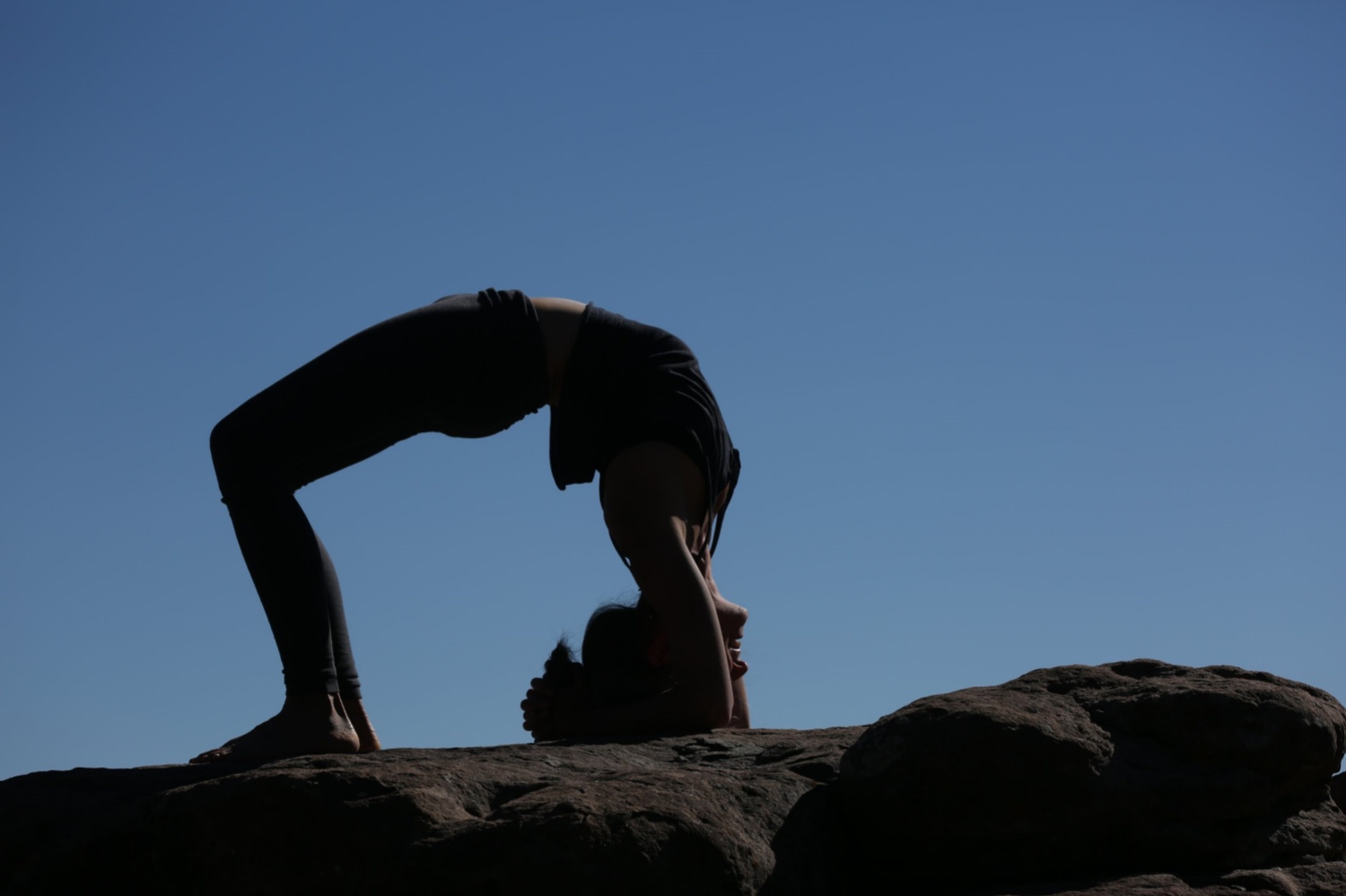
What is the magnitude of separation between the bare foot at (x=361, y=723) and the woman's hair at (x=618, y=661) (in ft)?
1.97

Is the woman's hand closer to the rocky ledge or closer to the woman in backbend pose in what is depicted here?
the woman in backbend pose

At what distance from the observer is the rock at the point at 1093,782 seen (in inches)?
125

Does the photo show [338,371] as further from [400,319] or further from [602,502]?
[602,502]

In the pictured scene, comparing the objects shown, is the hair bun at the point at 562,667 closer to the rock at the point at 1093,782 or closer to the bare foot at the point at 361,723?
the bare foot at the point at 361,723

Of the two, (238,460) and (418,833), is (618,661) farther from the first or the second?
(418,833)

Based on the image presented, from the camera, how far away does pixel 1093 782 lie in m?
3.23

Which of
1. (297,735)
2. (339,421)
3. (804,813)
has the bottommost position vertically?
(804,813)

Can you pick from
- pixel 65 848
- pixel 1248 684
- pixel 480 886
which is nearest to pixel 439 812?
pixel 480 886

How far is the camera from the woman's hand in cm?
426

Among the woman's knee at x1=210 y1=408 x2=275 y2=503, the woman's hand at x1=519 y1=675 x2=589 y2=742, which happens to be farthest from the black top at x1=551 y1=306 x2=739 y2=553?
the woman's knee at x1=210 y1=408 x2=275 y2=503

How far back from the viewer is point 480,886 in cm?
283

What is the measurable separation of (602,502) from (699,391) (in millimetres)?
424

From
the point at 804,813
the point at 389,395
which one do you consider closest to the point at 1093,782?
the point at 804,813

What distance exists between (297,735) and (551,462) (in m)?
→ 1.12
